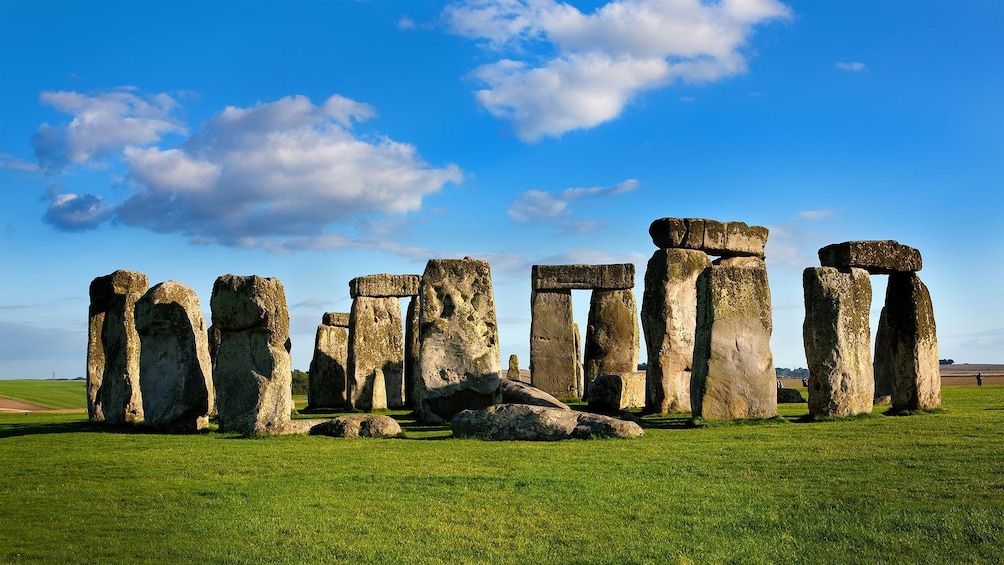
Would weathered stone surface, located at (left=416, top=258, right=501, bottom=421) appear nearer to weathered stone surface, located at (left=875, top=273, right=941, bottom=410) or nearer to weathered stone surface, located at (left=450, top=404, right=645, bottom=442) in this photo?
weathered stone surface, located at (left=450, top=404, right=645, bottom=442)

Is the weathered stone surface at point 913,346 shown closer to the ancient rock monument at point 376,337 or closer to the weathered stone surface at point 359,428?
the weathered stone surface at point 359,428

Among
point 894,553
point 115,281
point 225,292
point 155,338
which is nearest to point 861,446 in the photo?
point 894,553

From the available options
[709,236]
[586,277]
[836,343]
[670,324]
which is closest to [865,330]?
[836,343]

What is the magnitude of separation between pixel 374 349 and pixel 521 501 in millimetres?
15595

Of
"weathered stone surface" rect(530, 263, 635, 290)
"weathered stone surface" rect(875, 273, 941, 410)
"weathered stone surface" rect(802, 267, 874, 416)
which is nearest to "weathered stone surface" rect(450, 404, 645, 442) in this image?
"weathered stone surface" rect(802, 267, 874, 416)

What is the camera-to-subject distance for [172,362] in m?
14.7

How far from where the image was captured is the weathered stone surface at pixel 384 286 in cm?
2339

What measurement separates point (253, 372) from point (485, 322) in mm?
4947

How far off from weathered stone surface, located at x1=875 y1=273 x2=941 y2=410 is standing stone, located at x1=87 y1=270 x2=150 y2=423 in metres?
13.2

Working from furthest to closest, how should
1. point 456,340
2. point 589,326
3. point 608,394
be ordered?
point 589,326, point 608,394, point 456,340

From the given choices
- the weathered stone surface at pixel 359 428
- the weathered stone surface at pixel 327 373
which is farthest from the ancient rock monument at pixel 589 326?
the weathered stone surface at pixel 359 428

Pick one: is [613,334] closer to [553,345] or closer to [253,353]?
[553,345]

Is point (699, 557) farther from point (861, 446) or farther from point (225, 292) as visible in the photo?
point (225, 292)

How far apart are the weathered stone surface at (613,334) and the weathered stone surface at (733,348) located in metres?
8.75
